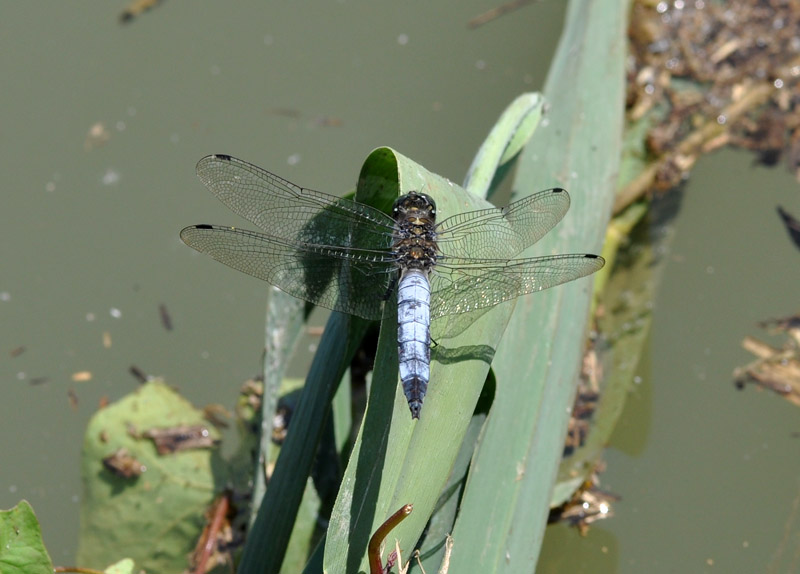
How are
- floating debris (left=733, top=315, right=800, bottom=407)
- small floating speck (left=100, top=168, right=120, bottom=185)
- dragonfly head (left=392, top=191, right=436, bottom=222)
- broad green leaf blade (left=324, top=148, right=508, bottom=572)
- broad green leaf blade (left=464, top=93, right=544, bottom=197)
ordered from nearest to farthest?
broad green leaf blade (left=324, top=148, right=508, bottom=572) → dragonfly head (left=392, top=191, right=436, bottom=222) → broad green leaf blade (left=464, top=93, right=544, bottom=197) → floating debris (left=733, top=315, right=800, bottom=407) → small floating speck (left=100, top=168, right=120, bottom=185)

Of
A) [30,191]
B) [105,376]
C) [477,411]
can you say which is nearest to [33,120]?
[30,191]

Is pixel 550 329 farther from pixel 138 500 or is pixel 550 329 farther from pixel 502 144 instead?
pixel 138 500

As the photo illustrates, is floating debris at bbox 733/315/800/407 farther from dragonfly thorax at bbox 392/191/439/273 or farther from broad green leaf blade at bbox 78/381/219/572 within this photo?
broad green leaf blade at bbox 78/381/219/572

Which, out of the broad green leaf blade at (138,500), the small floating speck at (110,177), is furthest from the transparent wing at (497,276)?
the small floating speck at (110,177)

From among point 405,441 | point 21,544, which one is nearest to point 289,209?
point 405,441

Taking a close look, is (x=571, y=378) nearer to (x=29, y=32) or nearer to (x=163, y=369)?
(x=163, y=369)

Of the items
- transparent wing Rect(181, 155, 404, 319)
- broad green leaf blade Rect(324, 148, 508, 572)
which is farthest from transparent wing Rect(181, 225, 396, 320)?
broad green leaf blade Rect(324, 148, 508, 572)

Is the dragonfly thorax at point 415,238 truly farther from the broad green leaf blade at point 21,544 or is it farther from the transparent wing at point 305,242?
the broad green leaf blade at point 21,544
